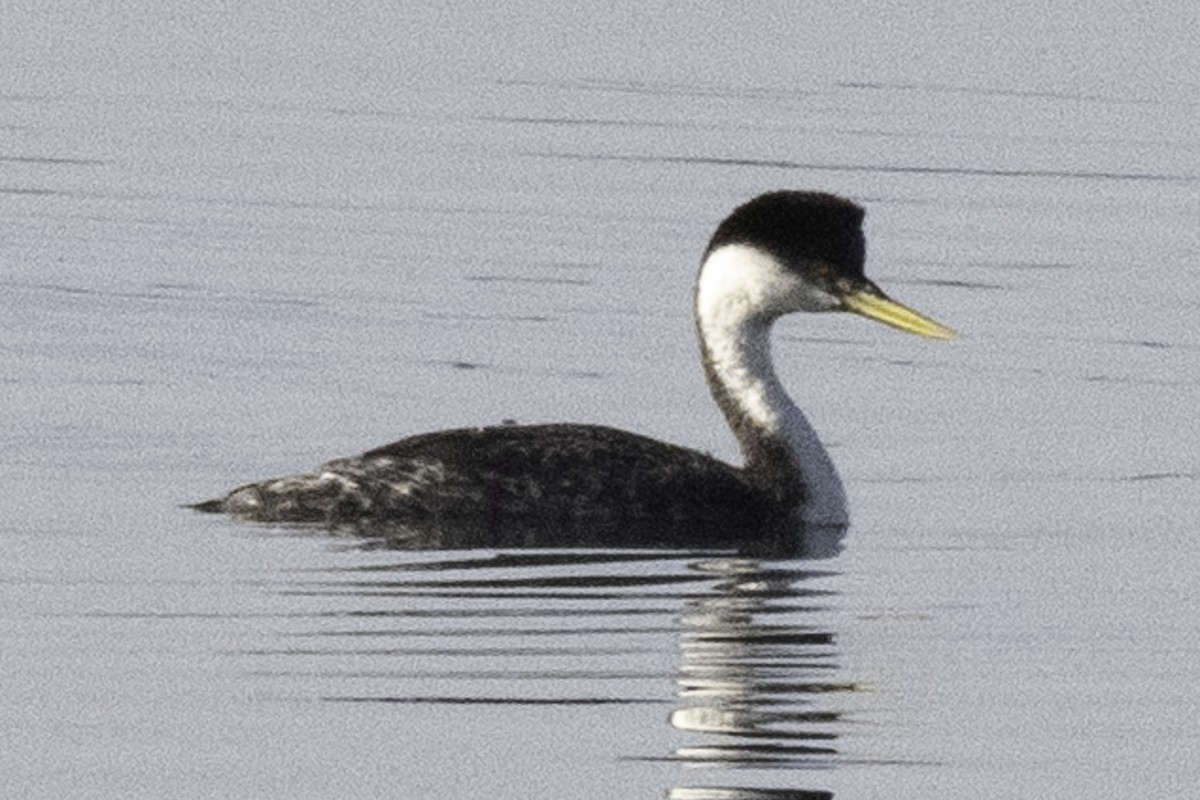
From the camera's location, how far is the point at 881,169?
30969 mm

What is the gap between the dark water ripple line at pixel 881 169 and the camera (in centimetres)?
3083

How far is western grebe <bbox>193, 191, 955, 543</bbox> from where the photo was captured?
19016mm

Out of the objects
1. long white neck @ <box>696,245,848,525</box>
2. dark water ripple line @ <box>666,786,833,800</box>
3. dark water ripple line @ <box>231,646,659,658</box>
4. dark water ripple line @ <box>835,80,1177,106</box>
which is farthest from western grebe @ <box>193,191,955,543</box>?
dark water ripple line @ <box>835,80,1177,106</box>

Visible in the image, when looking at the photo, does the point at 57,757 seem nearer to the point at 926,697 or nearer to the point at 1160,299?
the point at 926,697

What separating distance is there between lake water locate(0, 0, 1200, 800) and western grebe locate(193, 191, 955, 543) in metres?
0.40

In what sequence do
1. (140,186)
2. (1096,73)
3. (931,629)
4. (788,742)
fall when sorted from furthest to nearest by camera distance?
(1096,73)
(140,186)
(931,629)
(788,742)

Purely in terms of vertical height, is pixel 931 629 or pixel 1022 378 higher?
pixel 1022 378

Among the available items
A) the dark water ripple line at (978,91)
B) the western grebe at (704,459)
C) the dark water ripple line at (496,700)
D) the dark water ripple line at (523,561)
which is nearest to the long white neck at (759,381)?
the western grebe at (704,459)

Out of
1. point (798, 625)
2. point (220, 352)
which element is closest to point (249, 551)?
point (798, 625)

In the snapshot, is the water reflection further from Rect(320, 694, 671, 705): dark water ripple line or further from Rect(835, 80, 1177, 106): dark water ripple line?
Rect(835, 80, 1177, 106): dark water ripple line

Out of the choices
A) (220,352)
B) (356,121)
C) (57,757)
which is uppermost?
(356,121)

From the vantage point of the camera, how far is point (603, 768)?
14.6 metres

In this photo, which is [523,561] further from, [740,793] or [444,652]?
[740,793]

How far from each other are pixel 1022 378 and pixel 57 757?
1007 cm
